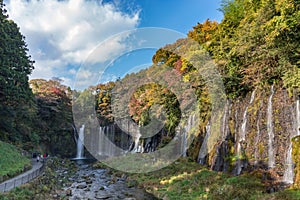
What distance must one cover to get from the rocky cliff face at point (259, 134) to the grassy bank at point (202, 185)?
3.00ft

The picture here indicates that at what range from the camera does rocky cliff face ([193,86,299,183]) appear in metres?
11.1

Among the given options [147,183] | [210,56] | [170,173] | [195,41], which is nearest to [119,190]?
[147,183]

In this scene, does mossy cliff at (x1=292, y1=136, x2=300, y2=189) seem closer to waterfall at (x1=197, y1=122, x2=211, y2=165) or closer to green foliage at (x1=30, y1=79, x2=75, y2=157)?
waterfall at (x1=197, y1=122, x2=211, y2=165)

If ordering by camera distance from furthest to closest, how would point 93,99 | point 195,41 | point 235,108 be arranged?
point 93,99 < point 195,41 < point 235,108

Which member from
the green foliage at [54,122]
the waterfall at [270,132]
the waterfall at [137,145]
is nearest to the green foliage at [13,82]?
the green foliage at [54,122]

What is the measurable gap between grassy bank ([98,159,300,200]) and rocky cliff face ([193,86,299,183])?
92 centimetres

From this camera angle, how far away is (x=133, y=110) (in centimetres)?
3275

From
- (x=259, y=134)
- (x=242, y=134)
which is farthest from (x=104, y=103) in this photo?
(x=259, y=134)

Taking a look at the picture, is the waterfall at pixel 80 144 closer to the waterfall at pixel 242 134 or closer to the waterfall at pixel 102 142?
the waterfall at pixel 102 142

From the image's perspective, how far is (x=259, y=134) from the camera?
12953 millimetres

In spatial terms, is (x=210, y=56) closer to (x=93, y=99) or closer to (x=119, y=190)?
(x=119, y=190)

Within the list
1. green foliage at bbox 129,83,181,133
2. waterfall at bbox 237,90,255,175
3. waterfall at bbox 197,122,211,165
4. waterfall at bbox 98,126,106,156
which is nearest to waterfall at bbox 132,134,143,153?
green foliage at bbox 129,83,181,133

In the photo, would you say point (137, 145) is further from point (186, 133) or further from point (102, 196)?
point (102, 196)

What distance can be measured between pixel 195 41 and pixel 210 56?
454cm
